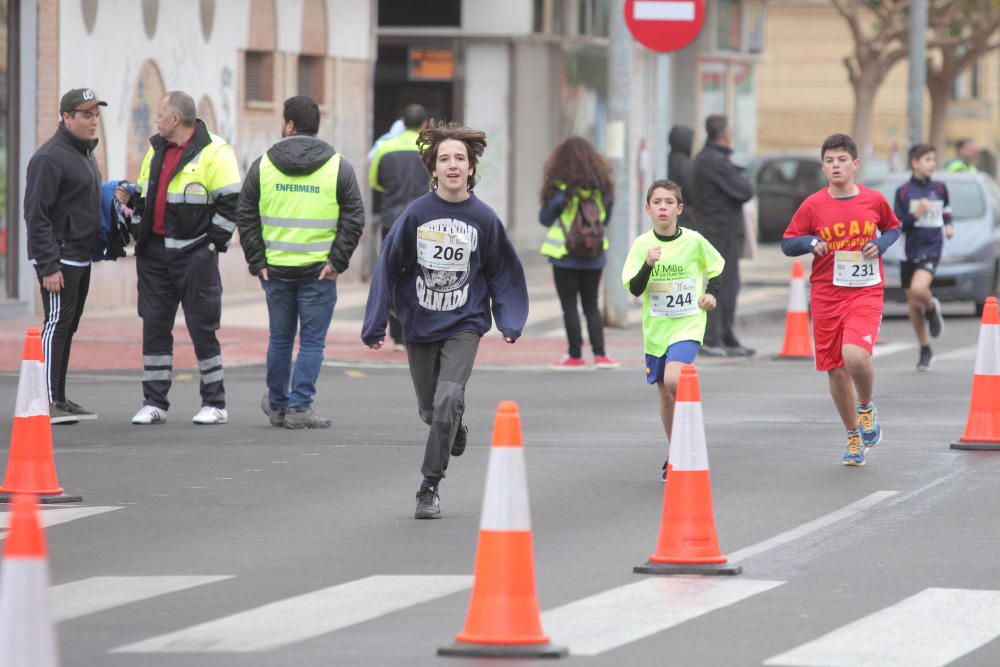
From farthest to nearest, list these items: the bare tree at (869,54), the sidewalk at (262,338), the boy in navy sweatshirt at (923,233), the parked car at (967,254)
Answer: the bare tree at (869,54) < the parked car at (967,254) < the boy in navy sweatshirt at (923,233) < the sidewalk at (262,338)

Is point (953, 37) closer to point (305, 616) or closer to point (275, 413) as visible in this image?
point (275, 413)

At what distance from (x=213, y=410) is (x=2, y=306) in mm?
7467

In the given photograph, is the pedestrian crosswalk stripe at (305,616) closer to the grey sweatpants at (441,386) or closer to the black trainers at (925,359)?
the grey sweatpants at (441,386)

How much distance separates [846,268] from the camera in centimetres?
1157

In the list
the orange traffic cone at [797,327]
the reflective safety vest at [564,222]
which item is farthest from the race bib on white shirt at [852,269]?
the orange traffic cone at [797,327]

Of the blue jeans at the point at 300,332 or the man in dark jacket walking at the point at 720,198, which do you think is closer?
the blue jeans at the point at 300,332

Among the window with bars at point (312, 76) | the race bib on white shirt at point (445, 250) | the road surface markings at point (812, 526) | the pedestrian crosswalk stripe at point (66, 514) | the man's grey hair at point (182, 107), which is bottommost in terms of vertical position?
the pedestrian crosswalk stripe at point (66, 514)

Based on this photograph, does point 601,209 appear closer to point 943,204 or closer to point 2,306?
point 943,204

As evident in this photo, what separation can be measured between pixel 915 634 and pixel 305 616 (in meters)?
2.00

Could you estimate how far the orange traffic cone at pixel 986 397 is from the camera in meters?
12.3

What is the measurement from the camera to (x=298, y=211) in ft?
41.6

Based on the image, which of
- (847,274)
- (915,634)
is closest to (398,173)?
(847,274)

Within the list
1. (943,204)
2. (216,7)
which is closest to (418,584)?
(943,204)

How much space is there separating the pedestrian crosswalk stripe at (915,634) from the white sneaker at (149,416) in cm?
628
